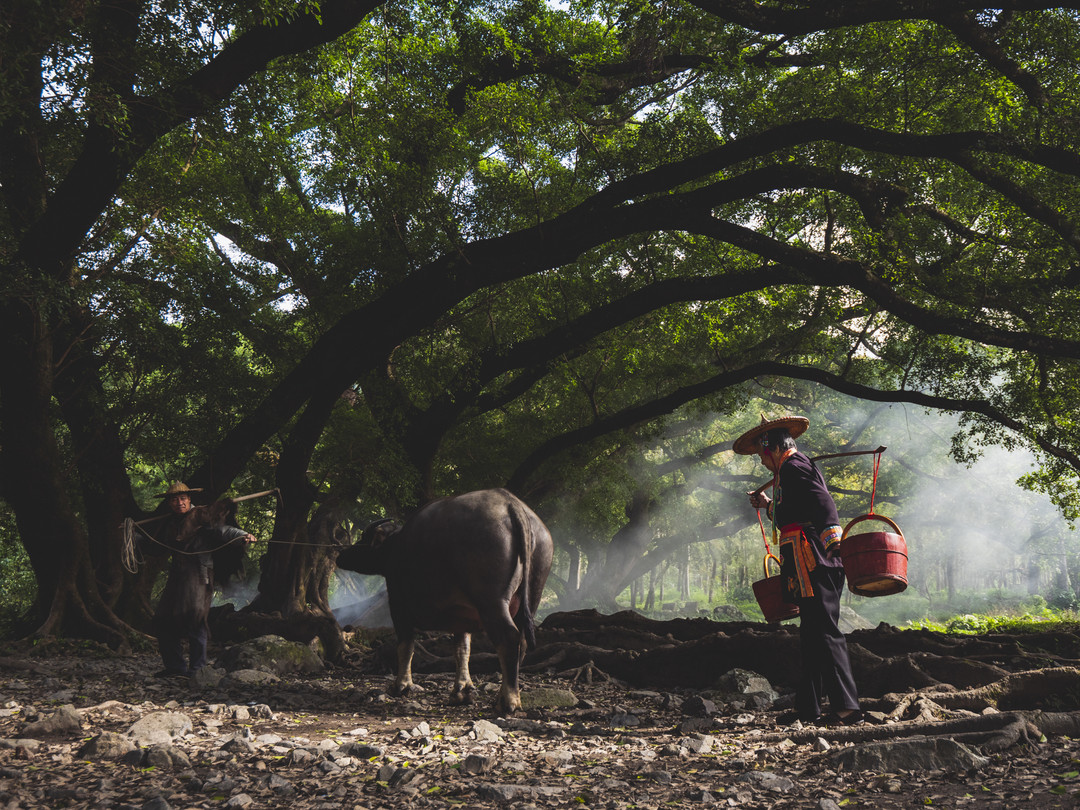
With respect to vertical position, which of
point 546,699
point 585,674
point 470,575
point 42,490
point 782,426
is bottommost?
point 585,674

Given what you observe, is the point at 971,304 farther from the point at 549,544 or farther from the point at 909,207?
the point at 549,544

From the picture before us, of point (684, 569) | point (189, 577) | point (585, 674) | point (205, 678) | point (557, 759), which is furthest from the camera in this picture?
point (684, 569)

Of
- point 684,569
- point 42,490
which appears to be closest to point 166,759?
point 42,490

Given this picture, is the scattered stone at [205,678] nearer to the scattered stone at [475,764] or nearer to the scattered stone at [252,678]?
the scattered stone at [252,678]

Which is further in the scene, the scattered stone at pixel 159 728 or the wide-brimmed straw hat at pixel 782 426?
the wide-brimmed straw hat at pixel 782 426

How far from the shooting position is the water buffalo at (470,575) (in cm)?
659

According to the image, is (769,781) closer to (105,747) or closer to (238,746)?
(238,746)

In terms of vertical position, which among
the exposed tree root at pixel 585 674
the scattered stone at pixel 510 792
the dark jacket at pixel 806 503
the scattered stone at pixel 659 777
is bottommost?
the exposed tree root at pixel 585 674

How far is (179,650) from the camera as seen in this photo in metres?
7.71

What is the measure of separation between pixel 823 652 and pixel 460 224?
908 centimetres

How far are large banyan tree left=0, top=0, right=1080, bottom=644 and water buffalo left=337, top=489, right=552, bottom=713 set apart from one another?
4.27 metres

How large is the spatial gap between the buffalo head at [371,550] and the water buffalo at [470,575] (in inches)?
3.1

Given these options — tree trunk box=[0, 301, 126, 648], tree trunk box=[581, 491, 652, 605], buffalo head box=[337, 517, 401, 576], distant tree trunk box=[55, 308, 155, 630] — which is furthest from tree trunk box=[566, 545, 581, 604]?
buffalo head box=[337, 517, 401, 576]

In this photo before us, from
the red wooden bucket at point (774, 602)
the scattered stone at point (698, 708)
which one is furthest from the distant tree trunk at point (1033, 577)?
the red wooden bucket at point (774, 602)
